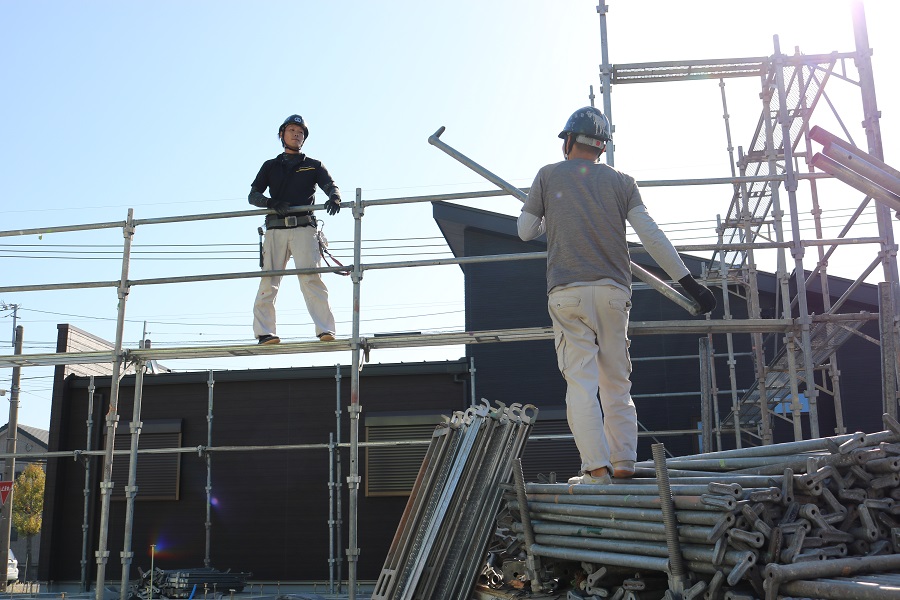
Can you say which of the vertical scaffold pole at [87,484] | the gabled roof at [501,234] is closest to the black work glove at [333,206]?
the gabled roof at [501,234]

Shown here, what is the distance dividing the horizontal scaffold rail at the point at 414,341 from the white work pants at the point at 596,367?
1.80 meters

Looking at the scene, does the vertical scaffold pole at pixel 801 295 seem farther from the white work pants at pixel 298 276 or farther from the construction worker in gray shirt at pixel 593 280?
the white work pants at pixel 298 276

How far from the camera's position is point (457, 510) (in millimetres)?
4875

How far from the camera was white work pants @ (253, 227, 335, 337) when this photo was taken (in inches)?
273

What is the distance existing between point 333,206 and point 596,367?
331cm

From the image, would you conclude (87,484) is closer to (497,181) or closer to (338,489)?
(338,489)

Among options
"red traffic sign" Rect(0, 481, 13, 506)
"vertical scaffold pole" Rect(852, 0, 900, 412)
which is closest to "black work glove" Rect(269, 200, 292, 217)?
"vertical scaffold pole" Rect(852, 0, 900, 412)

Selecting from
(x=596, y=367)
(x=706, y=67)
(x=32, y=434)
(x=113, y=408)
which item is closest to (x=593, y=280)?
(x=596, y=367)

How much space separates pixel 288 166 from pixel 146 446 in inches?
332

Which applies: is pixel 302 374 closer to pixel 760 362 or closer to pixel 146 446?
pixel 146 446

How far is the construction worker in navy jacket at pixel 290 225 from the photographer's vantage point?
6.93m

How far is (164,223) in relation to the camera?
24.0 ft

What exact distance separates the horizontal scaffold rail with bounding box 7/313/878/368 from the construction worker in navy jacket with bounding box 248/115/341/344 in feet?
0.58

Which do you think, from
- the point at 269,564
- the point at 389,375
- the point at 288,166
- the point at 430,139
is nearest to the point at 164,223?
the point at 288,166
